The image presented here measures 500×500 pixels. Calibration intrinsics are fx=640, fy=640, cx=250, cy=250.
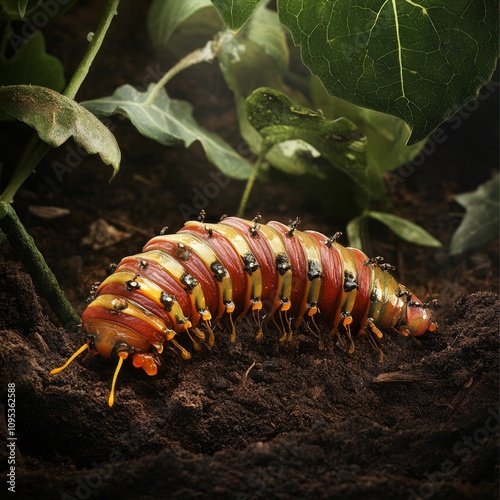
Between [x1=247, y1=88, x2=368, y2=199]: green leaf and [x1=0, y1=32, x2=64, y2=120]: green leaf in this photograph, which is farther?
[x1=0, y1=32, x2=64, y2=120]: green leaf

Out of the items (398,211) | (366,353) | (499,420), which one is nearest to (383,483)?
(499,420)

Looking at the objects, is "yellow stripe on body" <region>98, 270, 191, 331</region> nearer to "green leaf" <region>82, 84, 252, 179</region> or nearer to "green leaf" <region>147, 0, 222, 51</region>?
"green leaf" <region>82, 84, 252, 179</region>

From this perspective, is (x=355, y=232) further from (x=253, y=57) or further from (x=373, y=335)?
(x=253, y=57)

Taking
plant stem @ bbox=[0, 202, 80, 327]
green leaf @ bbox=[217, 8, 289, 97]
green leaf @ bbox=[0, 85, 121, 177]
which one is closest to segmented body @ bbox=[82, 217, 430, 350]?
plant stem @ bbox=[0, 202, 80, 327]

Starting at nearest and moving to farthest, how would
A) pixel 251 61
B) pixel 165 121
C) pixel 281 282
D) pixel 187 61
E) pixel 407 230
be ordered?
pixel 281 282 < pixel 165 121 < pixel 187 61 < pixel 251 61 < pixel 407 230

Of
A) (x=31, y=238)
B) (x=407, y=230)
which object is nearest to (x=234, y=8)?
(x=31, y=238)

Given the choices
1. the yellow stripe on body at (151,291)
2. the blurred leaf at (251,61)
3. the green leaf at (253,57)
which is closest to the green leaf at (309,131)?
the blurred leaf at (251,61)
